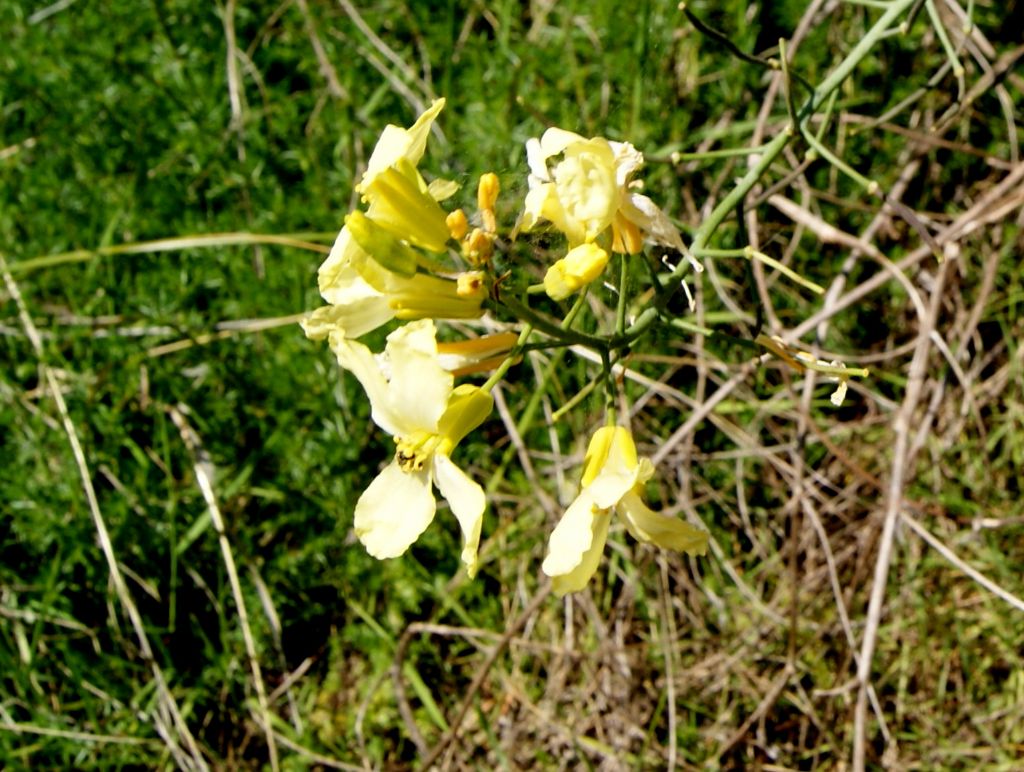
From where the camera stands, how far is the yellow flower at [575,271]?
0.88 meters

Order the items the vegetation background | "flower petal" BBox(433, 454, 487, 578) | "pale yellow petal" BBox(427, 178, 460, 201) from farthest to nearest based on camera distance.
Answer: the vegetation background < "pale yellow petal" BBox(427, 178, 460, 201) < "flower petal" BBox(433, 454, 487, 578)

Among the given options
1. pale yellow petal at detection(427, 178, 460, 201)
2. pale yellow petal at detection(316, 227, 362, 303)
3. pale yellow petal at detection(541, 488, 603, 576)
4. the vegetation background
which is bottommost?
the vegetation background

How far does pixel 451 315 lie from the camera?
871 mm

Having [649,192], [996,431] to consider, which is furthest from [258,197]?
[996,431]

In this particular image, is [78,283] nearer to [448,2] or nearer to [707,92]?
[448,2]

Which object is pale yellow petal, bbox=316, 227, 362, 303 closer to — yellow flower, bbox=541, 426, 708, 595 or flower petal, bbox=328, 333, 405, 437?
flower petal, bbox=328, 333, 405, 437

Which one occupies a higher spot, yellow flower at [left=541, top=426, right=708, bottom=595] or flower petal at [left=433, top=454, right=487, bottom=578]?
flower petal at [left=433, top=454, right=487, bottom=578]

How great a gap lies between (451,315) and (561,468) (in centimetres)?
101

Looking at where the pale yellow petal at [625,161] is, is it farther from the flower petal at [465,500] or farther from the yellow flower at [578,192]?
the flower petal at [465,500]

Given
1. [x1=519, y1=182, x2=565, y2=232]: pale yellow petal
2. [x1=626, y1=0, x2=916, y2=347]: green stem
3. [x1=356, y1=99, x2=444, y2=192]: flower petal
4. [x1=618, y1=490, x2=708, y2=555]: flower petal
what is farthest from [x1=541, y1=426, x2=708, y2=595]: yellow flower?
[x1=356, y1=99, x2=444, y2=192]: flower petal

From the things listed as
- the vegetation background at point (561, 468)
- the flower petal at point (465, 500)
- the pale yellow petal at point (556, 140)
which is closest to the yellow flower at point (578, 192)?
the pale yellow petal at point (556, 140)

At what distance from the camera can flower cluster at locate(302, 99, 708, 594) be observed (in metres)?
0.87

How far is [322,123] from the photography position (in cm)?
211

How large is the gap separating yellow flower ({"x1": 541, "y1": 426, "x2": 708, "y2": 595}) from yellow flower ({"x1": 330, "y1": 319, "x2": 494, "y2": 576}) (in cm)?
9
